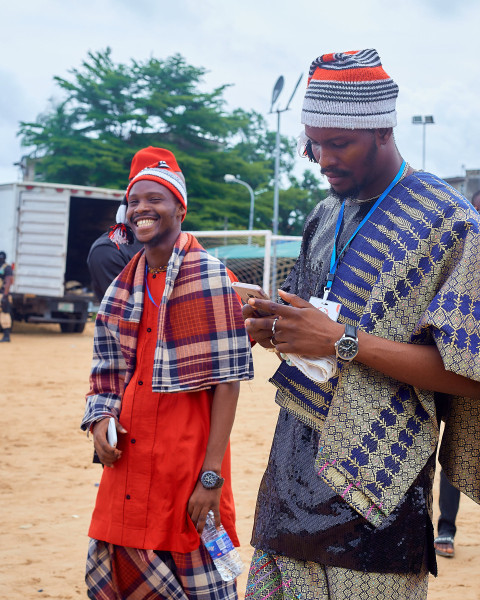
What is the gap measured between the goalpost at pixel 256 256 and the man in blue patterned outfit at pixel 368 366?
18038 mm

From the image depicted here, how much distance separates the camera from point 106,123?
1436 inches

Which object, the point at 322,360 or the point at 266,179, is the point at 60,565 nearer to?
the point at 322,360

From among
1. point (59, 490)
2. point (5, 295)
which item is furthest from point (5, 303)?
point (59, 490)

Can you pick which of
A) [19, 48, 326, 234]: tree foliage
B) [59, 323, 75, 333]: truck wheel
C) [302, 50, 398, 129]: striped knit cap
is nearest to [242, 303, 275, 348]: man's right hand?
[302, 50, 398, 129]: striped knit cap

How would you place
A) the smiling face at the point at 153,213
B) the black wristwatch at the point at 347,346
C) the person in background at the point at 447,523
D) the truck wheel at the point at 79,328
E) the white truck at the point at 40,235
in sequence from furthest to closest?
the truck wheel at the point at 79,328 → the white truck at the point at 40,235 → the person in background at the point at 447,523 → the smiling face at the point at 153,213 → the black wristwatch at the point at 347,346

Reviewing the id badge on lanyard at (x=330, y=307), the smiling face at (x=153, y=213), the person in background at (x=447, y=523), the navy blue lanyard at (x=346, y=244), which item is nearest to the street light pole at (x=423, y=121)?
the person in background at (x=447, y=523)

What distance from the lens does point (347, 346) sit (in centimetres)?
179

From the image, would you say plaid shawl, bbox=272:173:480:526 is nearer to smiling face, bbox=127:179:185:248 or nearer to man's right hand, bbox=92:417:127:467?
man's right hand, bbox=92:417:127:467

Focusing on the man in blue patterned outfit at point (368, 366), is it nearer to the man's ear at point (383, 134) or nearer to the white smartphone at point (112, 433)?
the man's ear at point (383, 134)

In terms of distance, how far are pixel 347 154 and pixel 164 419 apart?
134 cm

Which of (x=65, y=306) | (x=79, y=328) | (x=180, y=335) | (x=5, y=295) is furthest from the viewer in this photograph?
(x=79, y=328)

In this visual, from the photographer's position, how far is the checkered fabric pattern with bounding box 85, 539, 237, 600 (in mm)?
2824

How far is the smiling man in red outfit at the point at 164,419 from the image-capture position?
283cm

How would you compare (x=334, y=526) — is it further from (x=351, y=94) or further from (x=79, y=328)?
(x=79, y=328)
